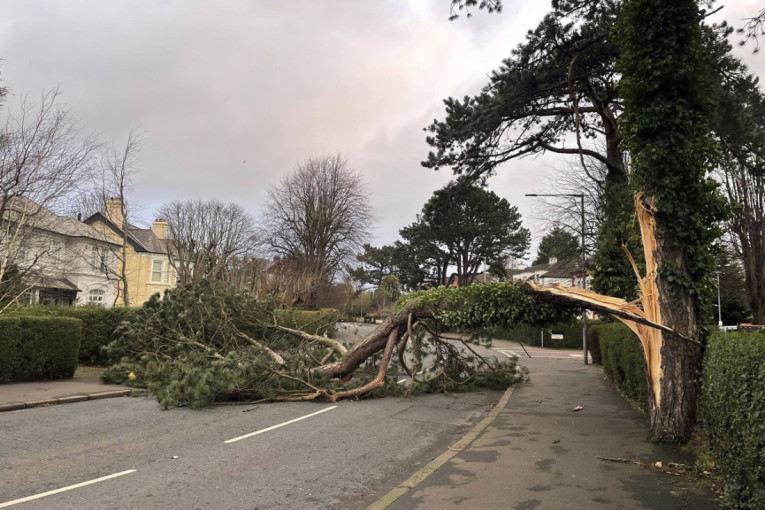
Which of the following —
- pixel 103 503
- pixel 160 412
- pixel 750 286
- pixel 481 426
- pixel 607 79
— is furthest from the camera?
pixel 750 286

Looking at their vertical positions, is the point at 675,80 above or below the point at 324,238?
below

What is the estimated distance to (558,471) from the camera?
6.28 m

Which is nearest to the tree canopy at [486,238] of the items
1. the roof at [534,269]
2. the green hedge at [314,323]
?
the roof at [534,269]

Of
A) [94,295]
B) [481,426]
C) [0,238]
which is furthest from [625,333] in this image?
[94,295]

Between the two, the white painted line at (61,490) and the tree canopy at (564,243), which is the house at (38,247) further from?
the tree canopy at (564,243)

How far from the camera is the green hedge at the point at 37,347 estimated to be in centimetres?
1291

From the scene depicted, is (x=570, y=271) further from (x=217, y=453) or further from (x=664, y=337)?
(x=217, y=453)

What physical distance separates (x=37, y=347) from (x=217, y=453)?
921 cm

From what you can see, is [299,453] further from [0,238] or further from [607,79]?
[0,238]

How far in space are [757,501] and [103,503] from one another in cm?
585

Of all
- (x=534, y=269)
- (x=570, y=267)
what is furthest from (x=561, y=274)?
(x=534, y=269)

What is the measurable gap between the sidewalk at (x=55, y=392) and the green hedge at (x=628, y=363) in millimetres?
11782

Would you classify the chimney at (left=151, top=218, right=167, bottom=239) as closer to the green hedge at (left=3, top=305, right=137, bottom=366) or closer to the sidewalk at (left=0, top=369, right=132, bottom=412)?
the green hedge at (left=3, top=305, right=137, bottom=366)

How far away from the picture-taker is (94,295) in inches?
1565
